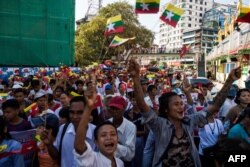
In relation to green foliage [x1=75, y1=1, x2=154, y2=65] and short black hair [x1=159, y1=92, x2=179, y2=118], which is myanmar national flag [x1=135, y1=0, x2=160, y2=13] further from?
green foliage [x1=75, y1=1, x2=154, y2=65]

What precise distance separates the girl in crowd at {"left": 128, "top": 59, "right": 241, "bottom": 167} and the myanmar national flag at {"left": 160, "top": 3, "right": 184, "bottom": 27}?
26.1 feet

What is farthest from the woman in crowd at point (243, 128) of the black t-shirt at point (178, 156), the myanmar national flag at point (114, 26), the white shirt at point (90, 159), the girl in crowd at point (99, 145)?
the myanmar national flag at point (114, 26)

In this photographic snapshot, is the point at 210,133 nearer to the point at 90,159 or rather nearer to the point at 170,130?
the point at 170,130

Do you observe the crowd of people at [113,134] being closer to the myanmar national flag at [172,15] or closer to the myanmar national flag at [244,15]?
the myanmar national flag at [244,15]

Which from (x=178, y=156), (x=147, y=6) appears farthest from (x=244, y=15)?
(x=178, y=156)

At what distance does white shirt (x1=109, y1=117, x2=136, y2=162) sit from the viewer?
3.56 meters

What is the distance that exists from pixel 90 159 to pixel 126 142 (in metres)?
1.14

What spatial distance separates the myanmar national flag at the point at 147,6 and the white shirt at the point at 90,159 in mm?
6558

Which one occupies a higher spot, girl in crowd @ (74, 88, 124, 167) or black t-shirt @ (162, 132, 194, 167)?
girl in crowd @ (74, 88, 124, 167)

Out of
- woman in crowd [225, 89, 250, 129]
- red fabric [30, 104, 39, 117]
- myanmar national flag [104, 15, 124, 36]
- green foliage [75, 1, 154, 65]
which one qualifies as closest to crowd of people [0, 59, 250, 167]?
red fabric [30, 104, 39, 117]

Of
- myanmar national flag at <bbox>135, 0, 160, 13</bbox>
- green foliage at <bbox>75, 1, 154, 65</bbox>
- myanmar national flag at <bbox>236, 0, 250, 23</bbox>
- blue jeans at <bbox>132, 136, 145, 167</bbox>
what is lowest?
blue jeans at <bbox>132, 136, 145, 167</bbox>

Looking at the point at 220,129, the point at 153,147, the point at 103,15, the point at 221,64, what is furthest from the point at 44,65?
the point at 103,15

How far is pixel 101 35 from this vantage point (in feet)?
136

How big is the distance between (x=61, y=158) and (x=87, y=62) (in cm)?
3719
